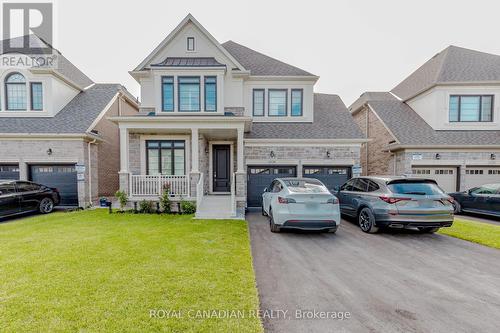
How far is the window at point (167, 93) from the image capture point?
1088cm

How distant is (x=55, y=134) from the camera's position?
10617mm

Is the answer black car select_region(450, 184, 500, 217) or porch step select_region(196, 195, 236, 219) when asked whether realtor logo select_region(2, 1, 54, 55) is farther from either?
black car select_region(450, 184, 500, 217)

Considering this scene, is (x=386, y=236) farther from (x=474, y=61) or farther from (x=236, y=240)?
(x=474, y=61)

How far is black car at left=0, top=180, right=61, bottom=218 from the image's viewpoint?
28.1 feet

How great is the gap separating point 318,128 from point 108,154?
11833 millimetres

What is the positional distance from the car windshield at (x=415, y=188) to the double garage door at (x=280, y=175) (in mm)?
4746

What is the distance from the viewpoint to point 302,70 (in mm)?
12656

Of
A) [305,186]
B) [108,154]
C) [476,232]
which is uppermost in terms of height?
[108,154]

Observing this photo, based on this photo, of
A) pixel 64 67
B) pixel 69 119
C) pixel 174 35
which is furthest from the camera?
pixel 64 67

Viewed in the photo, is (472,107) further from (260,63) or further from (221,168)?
(221,168)

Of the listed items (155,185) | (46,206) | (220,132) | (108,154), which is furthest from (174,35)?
(46,206)

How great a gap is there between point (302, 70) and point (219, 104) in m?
5.17

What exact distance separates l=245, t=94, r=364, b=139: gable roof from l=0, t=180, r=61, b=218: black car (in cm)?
900

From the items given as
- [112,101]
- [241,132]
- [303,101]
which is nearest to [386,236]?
[241,132]
